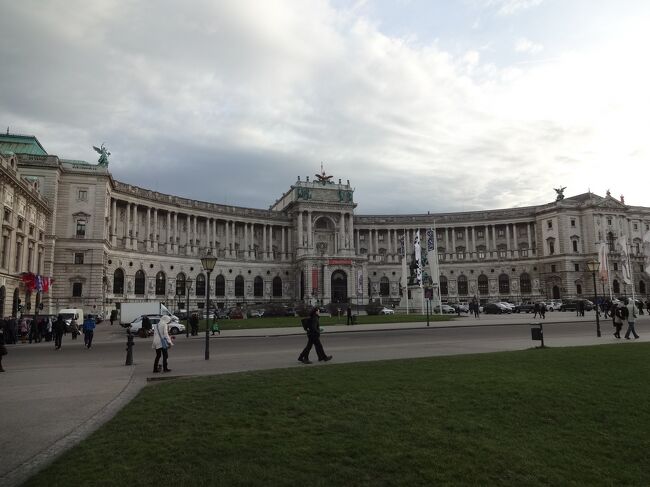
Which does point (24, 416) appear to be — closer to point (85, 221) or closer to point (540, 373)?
point (540, 373)

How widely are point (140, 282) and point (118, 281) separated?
4.60 meters

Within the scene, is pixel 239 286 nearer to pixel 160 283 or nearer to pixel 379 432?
pixel 160 283

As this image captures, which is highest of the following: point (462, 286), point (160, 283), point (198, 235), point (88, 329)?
point (198, 235)

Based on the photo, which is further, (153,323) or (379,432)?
(153,323)

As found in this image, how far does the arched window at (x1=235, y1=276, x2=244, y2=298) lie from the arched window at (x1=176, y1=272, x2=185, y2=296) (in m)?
12.1

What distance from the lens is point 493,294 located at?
109688 millimetres

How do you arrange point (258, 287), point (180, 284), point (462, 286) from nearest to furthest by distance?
point (180, 284), point (258, 287), point (462, 286)

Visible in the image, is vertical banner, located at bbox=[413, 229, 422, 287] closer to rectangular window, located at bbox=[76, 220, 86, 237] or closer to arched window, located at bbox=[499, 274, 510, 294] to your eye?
rectangular window, located at bbox=[76, 220, 86, 237]

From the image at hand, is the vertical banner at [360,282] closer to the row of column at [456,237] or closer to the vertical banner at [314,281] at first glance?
the vertical banner at [314,281]

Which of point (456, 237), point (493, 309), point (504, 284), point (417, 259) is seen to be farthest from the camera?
point (456, 237)

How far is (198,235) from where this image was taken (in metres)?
94.8

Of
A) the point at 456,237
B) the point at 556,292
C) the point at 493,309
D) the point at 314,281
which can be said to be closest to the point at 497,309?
the point at 493,309

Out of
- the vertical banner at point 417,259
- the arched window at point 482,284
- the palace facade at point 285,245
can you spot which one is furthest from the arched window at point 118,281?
the arched window at point 482,284

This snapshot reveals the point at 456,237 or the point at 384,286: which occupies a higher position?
the point at 456,237
